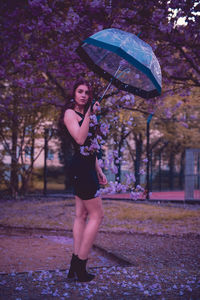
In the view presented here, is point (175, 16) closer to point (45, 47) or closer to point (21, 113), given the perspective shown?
point (45, 47)

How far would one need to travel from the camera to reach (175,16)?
23.6ft

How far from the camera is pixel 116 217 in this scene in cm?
1084

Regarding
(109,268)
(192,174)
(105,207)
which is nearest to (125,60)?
(109,268)

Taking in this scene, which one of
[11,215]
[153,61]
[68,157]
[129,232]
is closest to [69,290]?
[153,61]

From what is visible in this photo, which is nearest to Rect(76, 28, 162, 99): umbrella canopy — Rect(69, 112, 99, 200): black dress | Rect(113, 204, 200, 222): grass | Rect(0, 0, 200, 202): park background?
Rect(0, 0, 200, 202): park background

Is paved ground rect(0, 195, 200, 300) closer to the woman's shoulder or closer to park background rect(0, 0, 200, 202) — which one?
park background rect(0, 0, 200, 202)

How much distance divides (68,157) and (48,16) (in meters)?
10.2

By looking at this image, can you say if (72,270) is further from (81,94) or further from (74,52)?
(74,52)

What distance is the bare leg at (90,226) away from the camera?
4.21 meters

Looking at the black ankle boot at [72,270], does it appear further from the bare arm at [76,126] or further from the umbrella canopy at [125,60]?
the umbrella canopy at [125,60]

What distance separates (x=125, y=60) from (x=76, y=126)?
162 centimetres

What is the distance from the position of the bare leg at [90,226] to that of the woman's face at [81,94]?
121cm

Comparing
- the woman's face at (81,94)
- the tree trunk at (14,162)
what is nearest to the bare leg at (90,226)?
the woman's face at (81,94)

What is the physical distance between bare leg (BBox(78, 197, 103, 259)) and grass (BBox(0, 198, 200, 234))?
4478 mm
